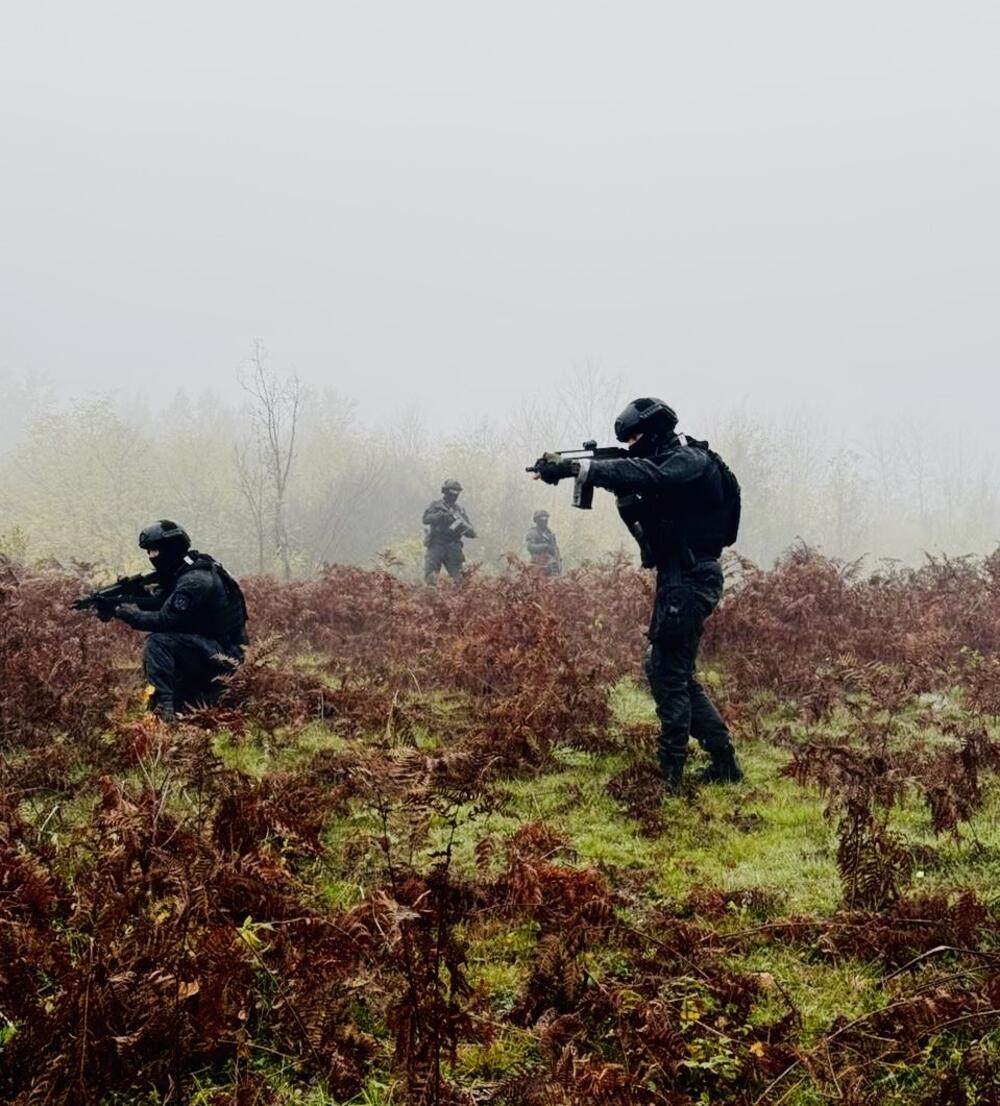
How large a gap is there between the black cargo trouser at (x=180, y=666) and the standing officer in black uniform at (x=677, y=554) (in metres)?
3.18

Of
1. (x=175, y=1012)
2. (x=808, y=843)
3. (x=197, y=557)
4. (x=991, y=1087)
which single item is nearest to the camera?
(x=991, y=1087)

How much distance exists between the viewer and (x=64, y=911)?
9.92 feet

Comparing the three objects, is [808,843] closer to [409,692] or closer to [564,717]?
[564,717]

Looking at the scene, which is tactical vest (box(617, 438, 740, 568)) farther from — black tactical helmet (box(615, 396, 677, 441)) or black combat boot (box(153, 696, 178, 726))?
black combat boot (box(153, 696, 178, 726))

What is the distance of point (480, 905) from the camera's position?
11.3 feet

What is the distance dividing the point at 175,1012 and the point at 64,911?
3.44 ft

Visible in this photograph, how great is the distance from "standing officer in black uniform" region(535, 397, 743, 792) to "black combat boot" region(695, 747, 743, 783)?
0.37ft

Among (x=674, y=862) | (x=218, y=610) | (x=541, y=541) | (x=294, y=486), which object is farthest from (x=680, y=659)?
(x=294, y=486)

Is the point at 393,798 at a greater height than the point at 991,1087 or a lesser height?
greater

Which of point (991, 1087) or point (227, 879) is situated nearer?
point (991, 1087)

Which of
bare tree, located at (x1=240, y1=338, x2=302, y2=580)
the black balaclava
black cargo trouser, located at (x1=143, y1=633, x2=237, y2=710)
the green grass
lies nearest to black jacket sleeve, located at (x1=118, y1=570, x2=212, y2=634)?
black cargo trouser, located at (x1=143, y1=633, x2=237, y2=710)

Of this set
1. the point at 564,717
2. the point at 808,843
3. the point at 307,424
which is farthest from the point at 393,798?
the point at 307,424

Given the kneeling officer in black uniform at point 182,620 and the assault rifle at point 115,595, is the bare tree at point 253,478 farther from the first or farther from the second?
the kneeling officer in black uniform at point 182,620

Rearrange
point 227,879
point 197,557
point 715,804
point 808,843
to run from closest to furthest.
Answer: point 227,879 → point 808,843 → point 715,804 → point 197,557
